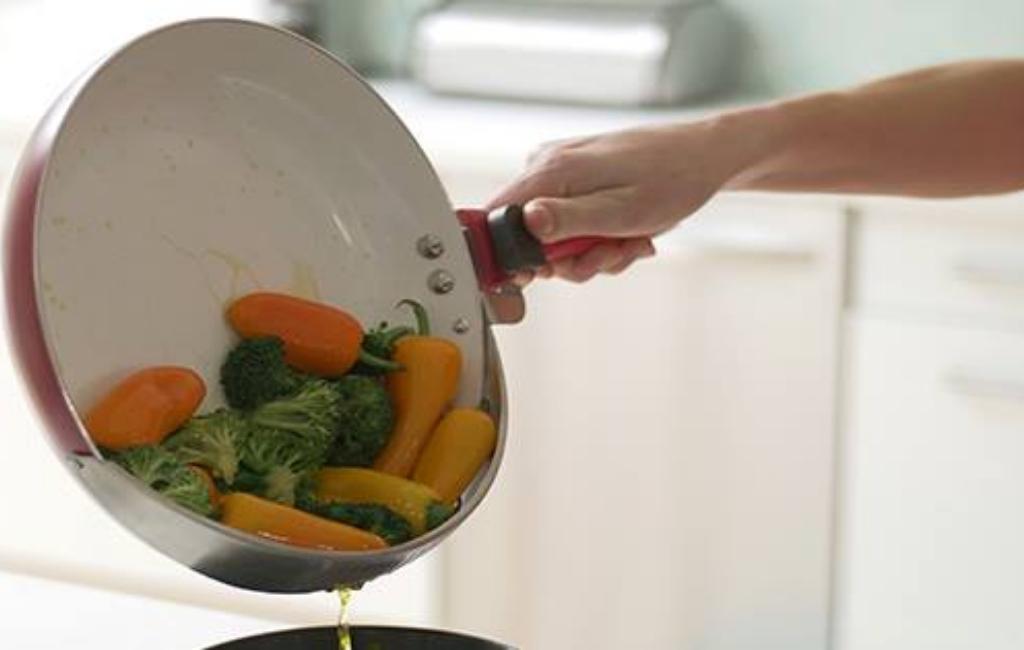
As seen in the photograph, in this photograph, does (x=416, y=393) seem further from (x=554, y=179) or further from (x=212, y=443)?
(x=554, y=179)

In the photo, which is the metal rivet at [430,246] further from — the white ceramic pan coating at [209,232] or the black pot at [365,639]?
the black pot at [365,639]

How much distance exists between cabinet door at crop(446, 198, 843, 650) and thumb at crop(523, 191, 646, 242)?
3.71ft

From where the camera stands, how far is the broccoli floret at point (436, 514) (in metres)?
1.28

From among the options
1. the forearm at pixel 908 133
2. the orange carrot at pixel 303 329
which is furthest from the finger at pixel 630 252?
the orange carrot at pixel 303 329

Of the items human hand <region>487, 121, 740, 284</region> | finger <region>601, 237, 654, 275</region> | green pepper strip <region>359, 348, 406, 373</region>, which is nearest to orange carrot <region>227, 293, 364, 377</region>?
green pepper strip <region>359, 348, 406, 373</region>

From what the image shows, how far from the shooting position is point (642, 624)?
2943mm

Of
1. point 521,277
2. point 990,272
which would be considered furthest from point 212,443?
point 990,272

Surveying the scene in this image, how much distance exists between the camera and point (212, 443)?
1234 millimetres

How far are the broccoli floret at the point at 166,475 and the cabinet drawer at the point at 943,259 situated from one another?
64.8 inches

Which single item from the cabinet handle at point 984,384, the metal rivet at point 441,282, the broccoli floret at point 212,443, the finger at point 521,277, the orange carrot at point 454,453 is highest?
the cabinet handle at point 984,384

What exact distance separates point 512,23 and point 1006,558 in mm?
1068

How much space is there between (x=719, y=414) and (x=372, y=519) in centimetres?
163

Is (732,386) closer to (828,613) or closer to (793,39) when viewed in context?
(828,613)

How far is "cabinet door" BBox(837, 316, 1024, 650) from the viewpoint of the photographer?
271cm
